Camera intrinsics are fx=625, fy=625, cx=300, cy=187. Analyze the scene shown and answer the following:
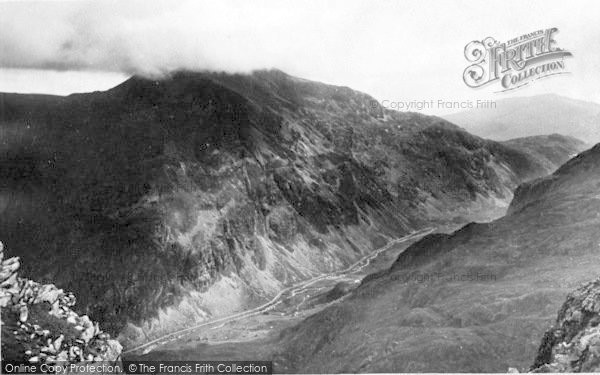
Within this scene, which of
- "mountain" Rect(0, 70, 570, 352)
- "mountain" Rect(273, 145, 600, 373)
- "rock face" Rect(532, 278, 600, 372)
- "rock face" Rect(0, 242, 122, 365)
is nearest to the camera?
"rock face" Rect(532, 278, 600, 372)

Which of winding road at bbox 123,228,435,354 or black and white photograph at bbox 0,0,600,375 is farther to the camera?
winding road at bbox 123,228,435,354

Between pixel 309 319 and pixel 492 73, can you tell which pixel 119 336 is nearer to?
pixel 309 319

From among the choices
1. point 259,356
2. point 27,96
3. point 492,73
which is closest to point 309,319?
point 259,356

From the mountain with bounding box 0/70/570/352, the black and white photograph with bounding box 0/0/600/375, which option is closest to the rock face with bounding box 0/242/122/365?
the black and white photograph with bounding box 0/0/600/375

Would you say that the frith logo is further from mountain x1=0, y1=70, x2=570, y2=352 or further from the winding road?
mountain x1=0, y1=70, x2=570, y2=352

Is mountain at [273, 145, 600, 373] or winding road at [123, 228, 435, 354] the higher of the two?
mountain at [273, 145, 600, 373]

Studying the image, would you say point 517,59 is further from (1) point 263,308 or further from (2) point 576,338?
(1) point 263,308

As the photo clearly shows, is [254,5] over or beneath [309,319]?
over
